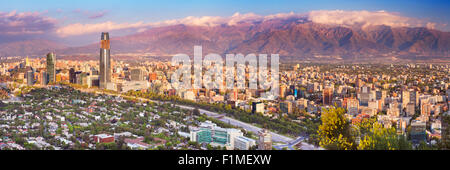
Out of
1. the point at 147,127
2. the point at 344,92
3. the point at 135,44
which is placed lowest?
the point at 147,127

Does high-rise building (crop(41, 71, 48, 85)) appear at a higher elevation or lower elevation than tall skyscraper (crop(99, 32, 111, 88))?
lower

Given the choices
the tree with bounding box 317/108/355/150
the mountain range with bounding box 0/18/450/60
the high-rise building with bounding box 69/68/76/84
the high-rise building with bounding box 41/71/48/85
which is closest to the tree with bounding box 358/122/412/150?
the tree with bounding box 317/108/355/150

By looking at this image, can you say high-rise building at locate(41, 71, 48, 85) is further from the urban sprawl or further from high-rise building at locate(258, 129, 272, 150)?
high-rise building at locate(258, 129, 272, 150)

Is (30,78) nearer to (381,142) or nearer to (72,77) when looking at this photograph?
(72,77)

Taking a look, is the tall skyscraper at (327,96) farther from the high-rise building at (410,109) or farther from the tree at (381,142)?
the tree at (381,142)
